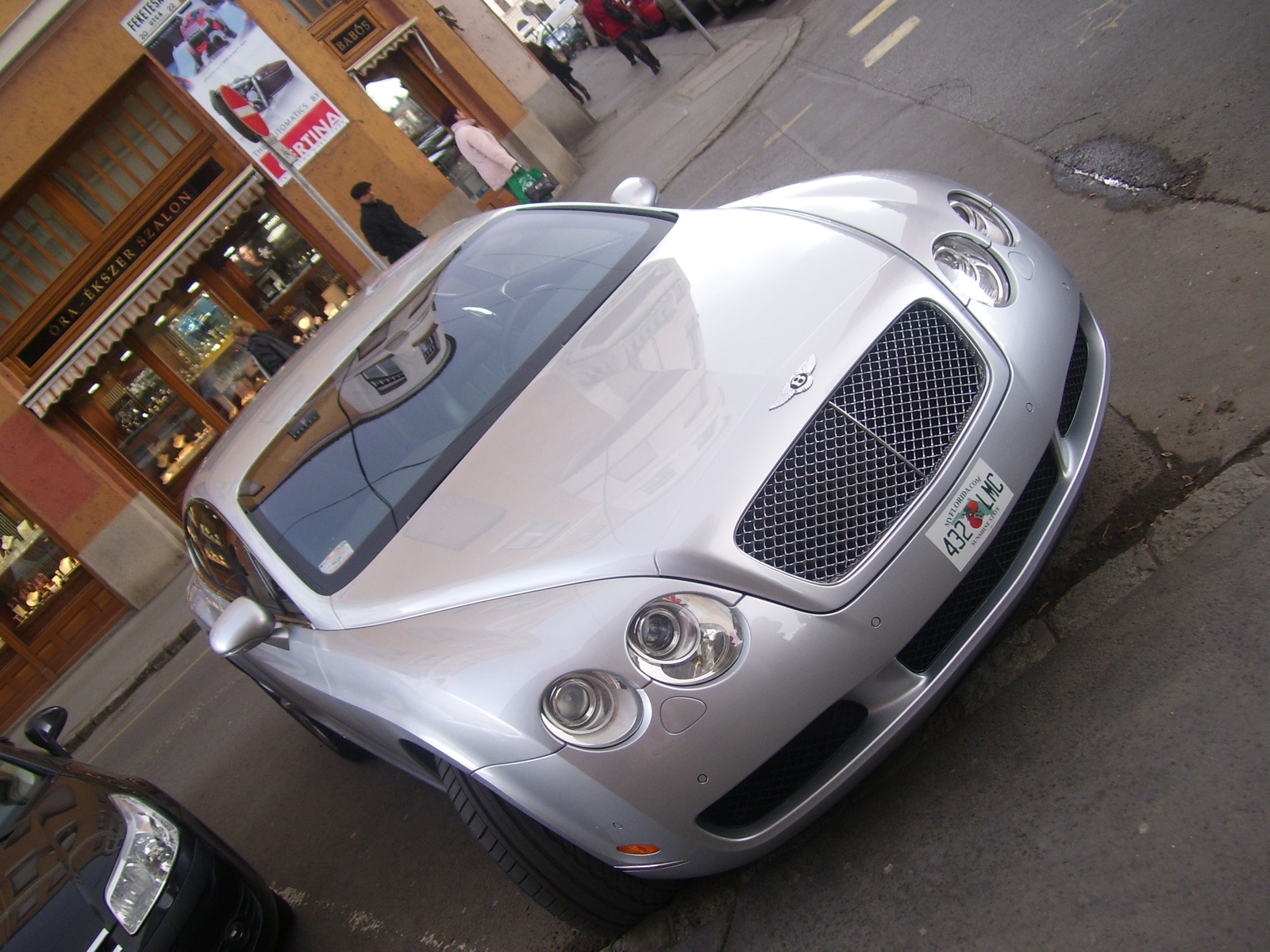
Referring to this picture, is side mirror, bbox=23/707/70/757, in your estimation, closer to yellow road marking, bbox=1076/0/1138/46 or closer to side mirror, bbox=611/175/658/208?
side mirror, bbox=611/175/658/208

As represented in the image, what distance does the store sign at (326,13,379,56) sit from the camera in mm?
12805

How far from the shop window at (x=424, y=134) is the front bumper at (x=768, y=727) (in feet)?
41.1

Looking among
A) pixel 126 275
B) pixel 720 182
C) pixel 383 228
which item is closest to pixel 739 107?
pixel 720 182

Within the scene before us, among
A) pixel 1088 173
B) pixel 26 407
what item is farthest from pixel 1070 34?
pixel 26 407

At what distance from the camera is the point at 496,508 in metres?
2.62

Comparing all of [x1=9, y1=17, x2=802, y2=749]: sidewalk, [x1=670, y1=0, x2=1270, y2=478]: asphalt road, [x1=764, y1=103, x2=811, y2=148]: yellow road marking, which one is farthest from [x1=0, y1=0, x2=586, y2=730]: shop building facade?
[x1=764, y1=103, x2=811, y2=148]: yellow road marking

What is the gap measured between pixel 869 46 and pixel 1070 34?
3368mm

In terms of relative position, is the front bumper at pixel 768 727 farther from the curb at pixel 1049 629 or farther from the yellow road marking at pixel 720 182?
the yellow road marking at pixel 720 182

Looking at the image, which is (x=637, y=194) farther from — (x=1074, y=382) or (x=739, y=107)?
(x=739, y=107)

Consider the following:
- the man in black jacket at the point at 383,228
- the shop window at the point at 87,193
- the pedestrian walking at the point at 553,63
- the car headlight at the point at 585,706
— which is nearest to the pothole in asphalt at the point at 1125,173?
the car headlight at the point at 585,706

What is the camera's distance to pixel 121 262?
35.2ft

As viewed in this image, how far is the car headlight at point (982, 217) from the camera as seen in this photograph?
9.93 feet

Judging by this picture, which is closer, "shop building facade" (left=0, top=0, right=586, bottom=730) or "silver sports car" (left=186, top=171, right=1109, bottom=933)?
"silver sports car" (left=186, top=171, right=1109, bottom=933)

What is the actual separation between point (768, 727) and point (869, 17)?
10.5 meters
